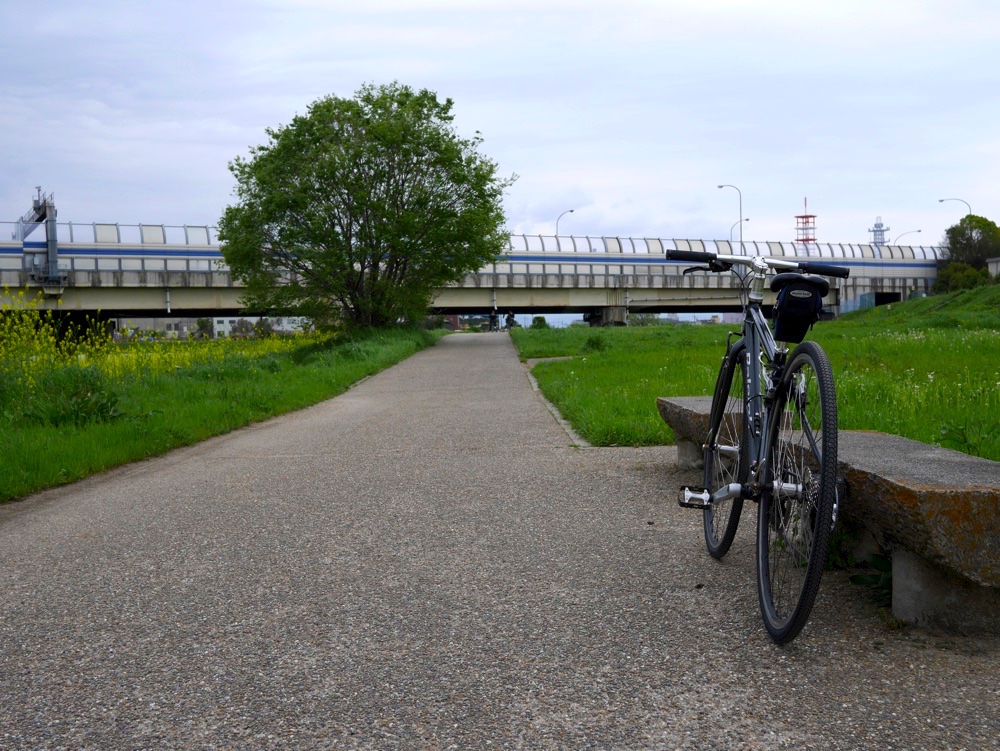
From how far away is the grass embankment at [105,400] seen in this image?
8030 mm

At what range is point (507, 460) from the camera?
26.1 ft

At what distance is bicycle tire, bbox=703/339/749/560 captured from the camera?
13.9ft

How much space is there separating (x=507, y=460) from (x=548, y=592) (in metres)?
3.85

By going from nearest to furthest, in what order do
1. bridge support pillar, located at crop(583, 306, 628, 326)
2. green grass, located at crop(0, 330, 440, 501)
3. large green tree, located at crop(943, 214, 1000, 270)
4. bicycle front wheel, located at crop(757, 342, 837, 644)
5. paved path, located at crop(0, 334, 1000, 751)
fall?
paved path, located at crop(0, 334, 1000, 751), bicycle front wheel, located at crop(757, 342, 837, 644), green grass, located at crop(0, 330, 440, 501), bridge support pillar, located at crop(583, 306, 628, 326), large green tree, located at crop(943, 214, 1000, 270)

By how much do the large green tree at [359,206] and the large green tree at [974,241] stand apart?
174 ft

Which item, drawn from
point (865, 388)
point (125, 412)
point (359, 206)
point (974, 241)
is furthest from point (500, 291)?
point (865, 388)

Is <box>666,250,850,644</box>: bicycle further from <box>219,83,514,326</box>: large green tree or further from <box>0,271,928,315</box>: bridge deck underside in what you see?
<box>0,271,928,315</box>: bridge deck underside

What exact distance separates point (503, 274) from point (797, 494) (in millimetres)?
54911

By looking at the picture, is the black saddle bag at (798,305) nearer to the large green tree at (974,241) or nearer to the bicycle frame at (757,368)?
the bicycle frame at (757,368)

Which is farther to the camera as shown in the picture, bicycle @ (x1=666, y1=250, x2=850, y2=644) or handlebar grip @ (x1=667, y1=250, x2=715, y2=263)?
handlebar grip @ (x1=667, y1=250, x2=715, y2=263)

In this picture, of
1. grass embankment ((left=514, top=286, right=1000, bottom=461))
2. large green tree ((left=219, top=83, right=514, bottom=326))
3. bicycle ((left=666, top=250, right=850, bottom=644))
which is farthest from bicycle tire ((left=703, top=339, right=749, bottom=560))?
large green tree ((left=219, top=83, right=514, bottom=326))

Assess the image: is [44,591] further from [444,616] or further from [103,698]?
[444,616]

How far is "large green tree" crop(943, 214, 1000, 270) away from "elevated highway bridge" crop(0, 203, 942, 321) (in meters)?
1.62

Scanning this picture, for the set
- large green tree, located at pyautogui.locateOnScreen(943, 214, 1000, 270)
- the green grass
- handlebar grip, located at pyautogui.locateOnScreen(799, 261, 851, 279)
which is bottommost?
the green grass
